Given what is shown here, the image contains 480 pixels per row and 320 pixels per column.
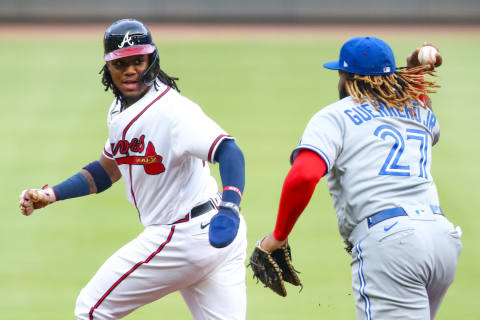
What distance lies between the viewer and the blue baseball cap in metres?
3.91

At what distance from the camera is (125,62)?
4.19 meters

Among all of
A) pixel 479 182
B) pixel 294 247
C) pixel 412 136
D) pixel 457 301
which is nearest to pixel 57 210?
pixel 294 247

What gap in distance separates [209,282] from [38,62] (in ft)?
40.7

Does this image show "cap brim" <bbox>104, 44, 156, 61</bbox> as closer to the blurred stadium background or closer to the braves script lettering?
the braves script lettering

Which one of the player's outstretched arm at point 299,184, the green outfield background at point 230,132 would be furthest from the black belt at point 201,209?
the green outfield background at point 230,132

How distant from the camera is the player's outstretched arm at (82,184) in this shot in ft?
14.7

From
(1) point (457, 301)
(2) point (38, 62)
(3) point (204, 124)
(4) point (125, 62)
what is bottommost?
(1) point (457, 301)

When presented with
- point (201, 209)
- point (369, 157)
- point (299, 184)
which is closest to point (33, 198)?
point (201, 209)

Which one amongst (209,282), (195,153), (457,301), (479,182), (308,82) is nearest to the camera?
(195,153)

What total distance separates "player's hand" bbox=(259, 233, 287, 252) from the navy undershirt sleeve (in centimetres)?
28

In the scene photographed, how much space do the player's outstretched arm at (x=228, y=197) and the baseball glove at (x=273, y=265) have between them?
0.32m

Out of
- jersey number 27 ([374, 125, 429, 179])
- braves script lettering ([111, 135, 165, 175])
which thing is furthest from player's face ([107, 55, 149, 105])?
jersey number 27 ([374, 125, 429, 179])

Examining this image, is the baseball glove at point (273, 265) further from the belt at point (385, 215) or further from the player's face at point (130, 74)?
the player's face at point (130, 74)

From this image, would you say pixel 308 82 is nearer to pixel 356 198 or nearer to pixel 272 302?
pixel 272 302
